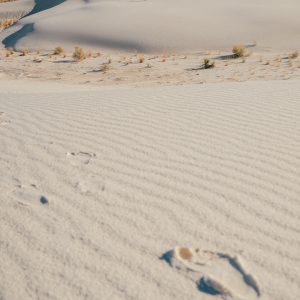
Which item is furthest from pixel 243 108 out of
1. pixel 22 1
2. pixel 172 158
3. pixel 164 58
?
pixel 22 1

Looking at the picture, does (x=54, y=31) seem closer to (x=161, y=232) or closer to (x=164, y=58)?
(x=164, y=58)

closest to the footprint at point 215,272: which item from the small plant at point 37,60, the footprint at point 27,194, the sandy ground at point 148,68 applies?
the footprint at point 27,194

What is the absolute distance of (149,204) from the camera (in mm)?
2852

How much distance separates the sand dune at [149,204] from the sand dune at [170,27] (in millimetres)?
13587

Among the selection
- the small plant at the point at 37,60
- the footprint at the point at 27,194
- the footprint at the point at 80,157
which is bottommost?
the footprint at the point at 27,194

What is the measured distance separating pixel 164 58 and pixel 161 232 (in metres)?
13.3

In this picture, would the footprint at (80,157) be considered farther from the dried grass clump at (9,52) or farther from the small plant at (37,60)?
the dried grass clump at (9,52)

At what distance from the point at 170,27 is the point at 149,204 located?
17.2 metres

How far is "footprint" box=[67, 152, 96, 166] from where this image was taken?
361cm

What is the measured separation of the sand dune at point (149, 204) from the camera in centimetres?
219

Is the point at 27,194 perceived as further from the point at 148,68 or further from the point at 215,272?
the point at 148,68

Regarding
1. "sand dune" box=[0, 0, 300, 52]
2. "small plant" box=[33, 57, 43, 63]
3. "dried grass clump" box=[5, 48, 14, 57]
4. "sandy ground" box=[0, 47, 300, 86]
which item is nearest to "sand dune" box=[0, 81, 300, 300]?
"sandy ground" box=[0, 47, 300, 86]

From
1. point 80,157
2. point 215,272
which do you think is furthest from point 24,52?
point 215,272

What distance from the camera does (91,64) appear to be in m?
14.6
